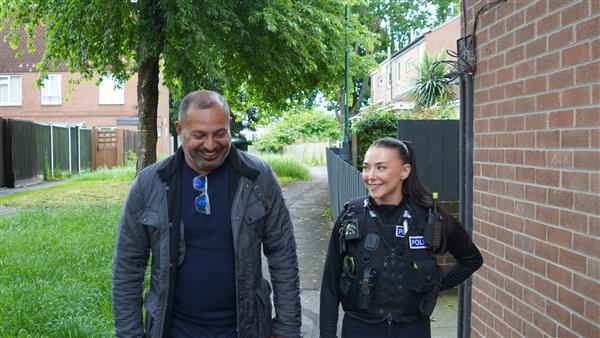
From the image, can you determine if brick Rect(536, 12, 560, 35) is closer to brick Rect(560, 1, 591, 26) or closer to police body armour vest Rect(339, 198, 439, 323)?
brick Rect(560, 1, 591, 26)

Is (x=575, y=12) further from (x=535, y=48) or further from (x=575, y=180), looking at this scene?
(x=575, y=180)

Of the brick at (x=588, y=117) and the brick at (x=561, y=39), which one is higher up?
the brick at (x=561, y=39)

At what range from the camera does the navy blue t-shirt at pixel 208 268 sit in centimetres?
273

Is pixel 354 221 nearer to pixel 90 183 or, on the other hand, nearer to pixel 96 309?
pixel 96 309

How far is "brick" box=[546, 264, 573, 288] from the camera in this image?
2855 mm

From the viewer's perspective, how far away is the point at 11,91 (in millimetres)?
36250

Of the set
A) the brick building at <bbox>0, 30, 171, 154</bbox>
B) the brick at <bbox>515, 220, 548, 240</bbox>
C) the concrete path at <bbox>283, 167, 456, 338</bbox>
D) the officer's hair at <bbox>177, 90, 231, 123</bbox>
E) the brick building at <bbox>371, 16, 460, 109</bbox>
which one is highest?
the brick building at <bbox>371, 16, 460, 109</bbox>

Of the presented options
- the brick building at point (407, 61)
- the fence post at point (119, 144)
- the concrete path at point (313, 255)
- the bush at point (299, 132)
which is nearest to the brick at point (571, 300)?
the concrete path at point (313, 255)

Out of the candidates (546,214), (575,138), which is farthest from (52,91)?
(575,138)

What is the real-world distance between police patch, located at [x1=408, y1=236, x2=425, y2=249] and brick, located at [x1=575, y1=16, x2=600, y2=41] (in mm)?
1102

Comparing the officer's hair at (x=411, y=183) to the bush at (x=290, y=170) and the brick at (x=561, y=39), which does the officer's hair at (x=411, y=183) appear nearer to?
the brick at (x=561, y=39)

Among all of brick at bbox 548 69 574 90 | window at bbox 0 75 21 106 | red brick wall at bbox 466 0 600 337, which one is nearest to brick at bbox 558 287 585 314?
red brick wall at bbox 466 0 600 337

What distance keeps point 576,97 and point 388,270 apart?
3.65ft

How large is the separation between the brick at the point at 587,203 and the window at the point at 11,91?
124ft
